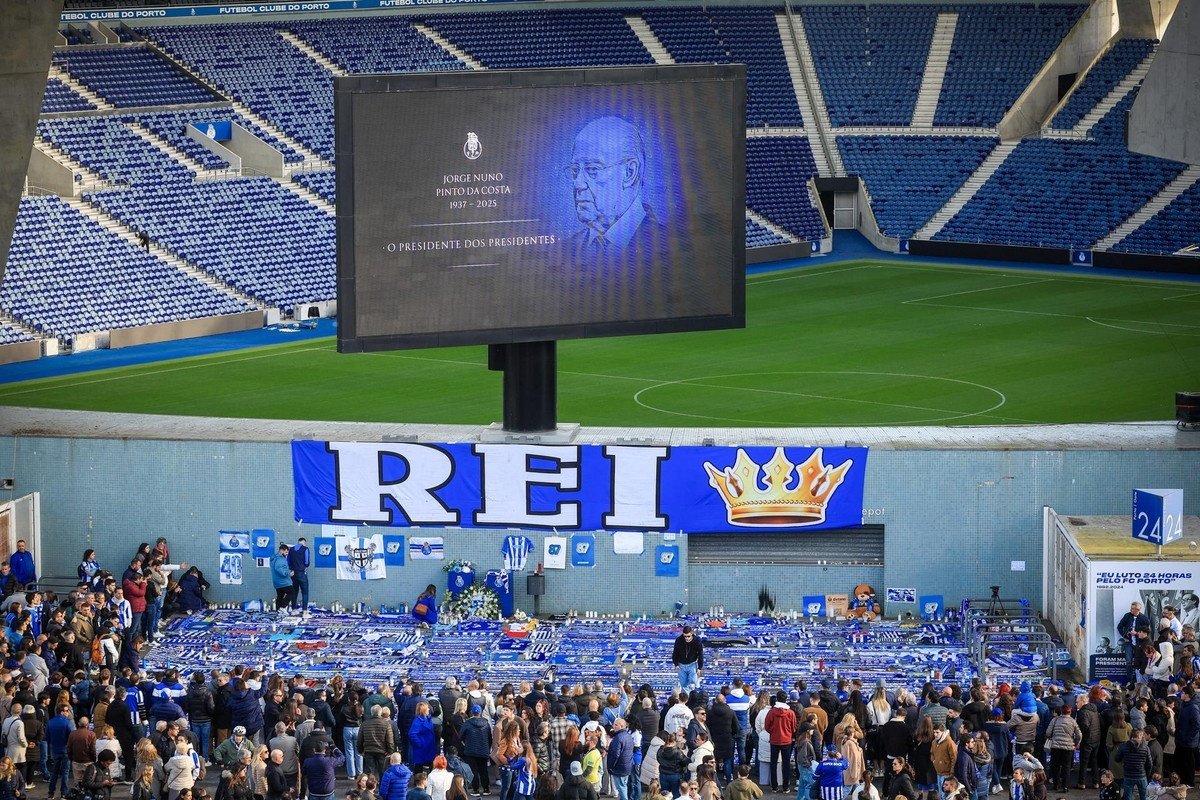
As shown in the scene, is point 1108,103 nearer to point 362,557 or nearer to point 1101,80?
point 1101,80

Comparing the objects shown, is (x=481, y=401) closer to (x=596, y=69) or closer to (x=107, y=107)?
(x=596, y=69)

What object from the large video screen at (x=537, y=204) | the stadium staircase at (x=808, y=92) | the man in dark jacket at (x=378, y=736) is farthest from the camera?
the stadium staircase at (x=808, y=92)

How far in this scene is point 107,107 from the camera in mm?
53906

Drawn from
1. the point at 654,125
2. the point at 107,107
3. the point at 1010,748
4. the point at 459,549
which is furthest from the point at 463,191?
the point at 107,107

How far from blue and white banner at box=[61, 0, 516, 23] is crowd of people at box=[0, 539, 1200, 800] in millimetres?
39066

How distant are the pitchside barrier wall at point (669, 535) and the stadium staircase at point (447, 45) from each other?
3489cm

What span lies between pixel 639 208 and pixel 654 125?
115cm

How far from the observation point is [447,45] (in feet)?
203

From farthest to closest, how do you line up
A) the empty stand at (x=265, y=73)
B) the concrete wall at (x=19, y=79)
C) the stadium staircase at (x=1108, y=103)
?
1. the stadium staircase at (x=1108, y=103)
2. the empty stand at (x=265, y=73)
3. the concrete wall at (x=19, y=79)

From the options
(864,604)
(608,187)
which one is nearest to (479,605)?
(864,604)

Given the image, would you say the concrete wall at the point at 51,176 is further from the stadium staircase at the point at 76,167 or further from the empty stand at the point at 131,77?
the empty stand at the point at 131,77

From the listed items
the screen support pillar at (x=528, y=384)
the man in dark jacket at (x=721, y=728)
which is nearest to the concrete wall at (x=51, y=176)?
the screen support pillar at (x=528, y=384)

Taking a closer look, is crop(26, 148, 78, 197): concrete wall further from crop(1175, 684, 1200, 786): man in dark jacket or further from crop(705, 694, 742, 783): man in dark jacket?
crop(1175, 684, 1200, 786): man in dark jacket

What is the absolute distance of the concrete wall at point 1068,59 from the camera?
6300cm
